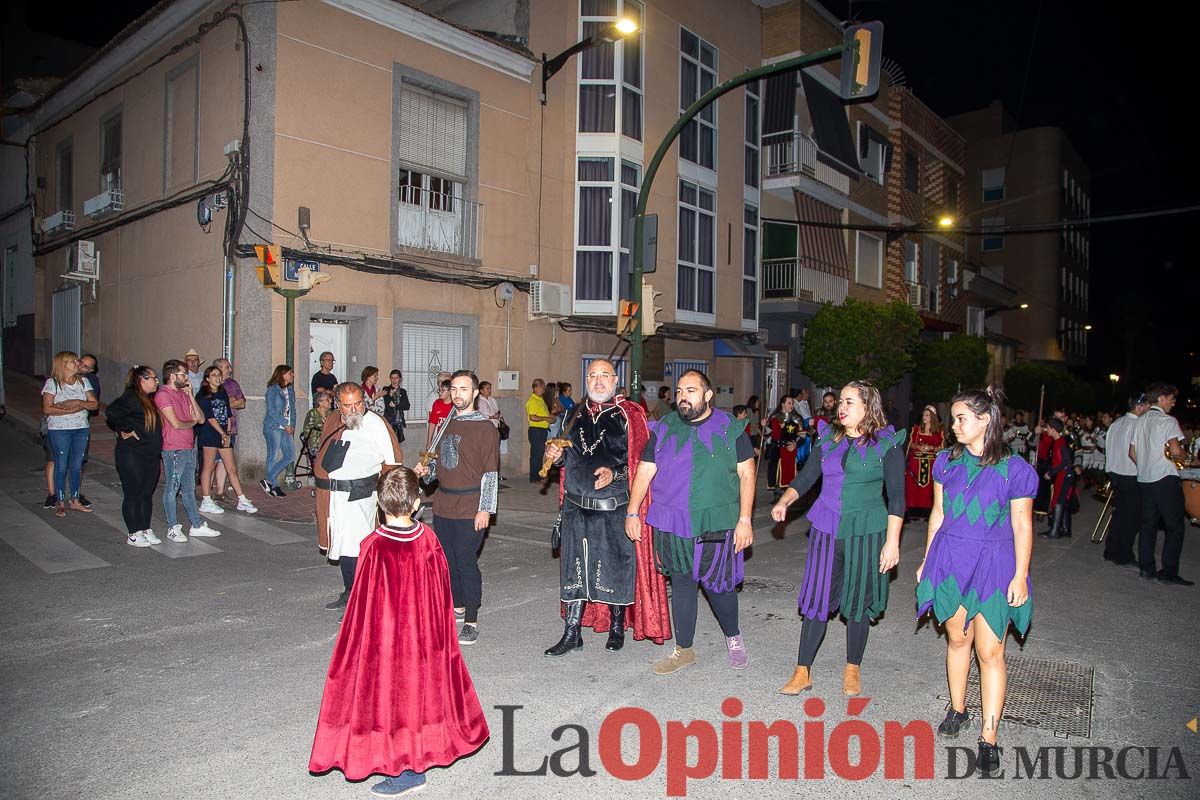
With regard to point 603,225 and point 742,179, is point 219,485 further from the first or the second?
point 742,179

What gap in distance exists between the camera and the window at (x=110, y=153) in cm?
1677

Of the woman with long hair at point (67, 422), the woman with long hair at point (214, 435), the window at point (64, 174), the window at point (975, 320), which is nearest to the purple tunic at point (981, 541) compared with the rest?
the woman with long hair at point (214, 435)

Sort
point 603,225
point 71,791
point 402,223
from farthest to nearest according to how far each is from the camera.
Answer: point 603,225 < point 402,223 < point 71,791

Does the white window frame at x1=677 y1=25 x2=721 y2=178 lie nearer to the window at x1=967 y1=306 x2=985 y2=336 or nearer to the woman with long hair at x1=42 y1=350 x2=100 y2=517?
the woman with long hair at x1=42 y1=350 x2=100 y2=517

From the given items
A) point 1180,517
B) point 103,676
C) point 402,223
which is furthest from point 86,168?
point 1180,517

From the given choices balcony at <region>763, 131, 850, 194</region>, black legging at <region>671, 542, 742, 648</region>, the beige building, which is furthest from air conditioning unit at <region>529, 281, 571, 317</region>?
black legging at <region>671, 542, 742, 648</region>

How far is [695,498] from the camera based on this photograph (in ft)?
16.5

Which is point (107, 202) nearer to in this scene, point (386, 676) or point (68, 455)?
point (68, 455)

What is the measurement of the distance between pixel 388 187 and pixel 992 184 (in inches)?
1633

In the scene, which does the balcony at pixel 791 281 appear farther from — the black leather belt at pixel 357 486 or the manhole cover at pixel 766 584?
the black leather belt at pixel 357 486

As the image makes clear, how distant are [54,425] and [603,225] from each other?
1092 cm

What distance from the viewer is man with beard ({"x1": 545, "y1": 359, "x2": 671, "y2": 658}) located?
5.35 meters

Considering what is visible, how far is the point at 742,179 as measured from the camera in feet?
69.2

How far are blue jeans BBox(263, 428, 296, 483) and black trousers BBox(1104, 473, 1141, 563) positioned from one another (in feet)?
34.0
